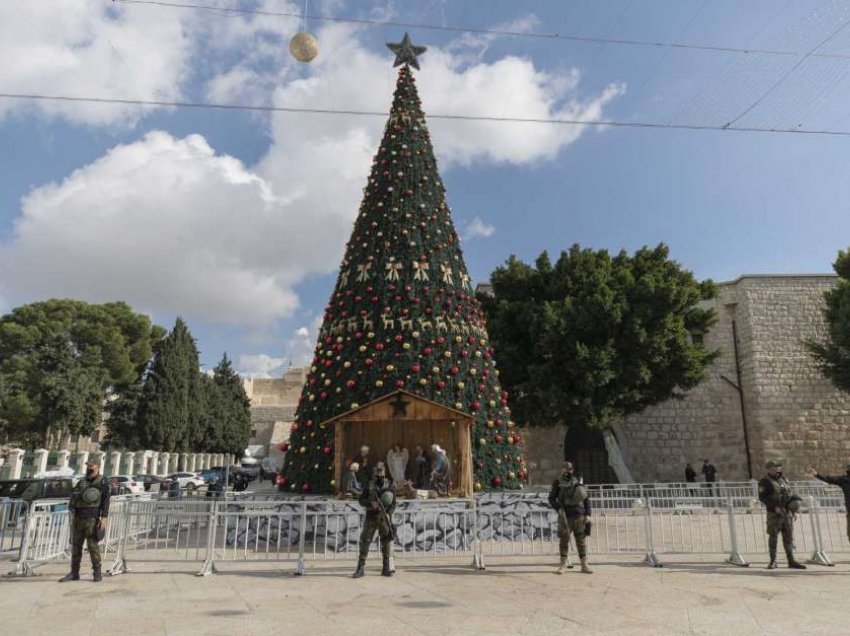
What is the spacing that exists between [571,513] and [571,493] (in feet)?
0.91

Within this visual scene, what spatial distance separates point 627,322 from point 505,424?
9.42 metres

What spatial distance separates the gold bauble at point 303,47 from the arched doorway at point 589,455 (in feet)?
65.0

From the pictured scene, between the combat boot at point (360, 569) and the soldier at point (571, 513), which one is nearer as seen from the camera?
the combat boot at point (360, 569)

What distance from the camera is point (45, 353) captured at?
3180 centimetres

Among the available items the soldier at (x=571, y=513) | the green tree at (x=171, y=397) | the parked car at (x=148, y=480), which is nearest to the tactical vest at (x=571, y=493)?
the soldier at (x=571, y=513)

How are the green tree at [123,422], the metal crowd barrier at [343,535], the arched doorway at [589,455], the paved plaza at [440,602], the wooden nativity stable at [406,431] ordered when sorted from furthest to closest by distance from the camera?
the green tree at [123,422] < the arched doorway at [589,455] < the wooden nativity stable at [406,431] < the metal crowd barrier at [343,535] < the paved plaza at [440,602]

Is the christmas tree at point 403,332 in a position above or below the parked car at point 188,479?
above

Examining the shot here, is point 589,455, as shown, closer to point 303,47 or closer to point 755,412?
point 755,412

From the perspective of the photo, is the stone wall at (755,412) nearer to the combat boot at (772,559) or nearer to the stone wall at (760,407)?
the stone wall at (760,407)

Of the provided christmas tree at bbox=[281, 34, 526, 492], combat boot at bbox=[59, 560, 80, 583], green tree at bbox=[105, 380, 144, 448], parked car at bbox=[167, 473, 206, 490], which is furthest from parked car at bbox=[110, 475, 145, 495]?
green tree at bbox=[105, 380, 144, 448]

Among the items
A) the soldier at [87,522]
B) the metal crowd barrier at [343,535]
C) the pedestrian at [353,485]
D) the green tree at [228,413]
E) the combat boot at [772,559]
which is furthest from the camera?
the green tree at [228,413]

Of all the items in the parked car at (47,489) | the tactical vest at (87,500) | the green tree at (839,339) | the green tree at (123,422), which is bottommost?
the parked car at (47,489)

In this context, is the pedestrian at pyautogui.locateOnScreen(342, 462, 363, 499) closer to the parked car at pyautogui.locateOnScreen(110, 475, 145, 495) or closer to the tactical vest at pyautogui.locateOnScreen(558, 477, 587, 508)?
the tactical vest at pyautogui.locateOnScreen(558, 477, 587, 508)

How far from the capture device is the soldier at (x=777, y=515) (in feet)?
26.8
